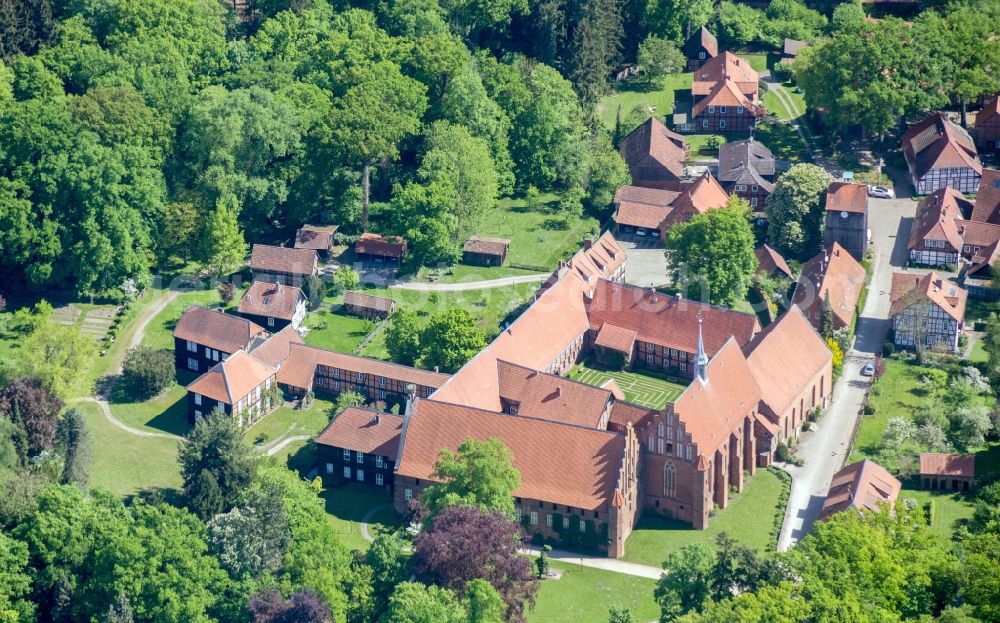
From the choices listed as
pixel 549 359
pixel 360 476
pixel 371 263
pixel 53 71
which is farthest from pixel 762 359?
pixel 53 71

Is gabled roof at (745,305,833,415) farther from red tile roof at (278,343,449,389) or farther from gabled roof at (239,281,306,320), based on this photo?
gabled roof at (239,281,306,320)

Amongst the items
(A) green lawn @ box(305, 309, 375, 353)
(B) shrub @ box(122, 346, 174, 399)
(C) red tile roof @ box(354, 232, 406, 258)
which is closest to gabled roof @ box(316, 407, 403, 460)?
(A) green lawn @ box(305, 309, 375, 353)

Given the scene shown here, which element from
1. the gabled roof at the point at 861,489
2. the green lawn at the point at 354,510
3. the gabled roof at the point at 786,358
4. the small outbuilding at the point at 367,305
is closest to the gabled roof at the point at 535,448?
the green lawn at the point at 354,510

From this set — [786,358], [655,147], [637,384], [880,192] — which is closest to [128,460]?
[637,384]

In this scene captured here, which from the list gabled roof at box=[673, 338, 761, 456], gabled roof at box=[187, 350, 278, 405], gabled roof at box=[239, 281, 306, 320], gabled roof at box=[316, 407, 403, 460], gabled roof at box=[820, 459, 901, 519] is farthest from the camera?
gabled roof at box=[239, 281, 306, 320]

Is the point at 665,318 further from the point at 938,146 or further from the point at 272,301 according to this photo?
the point at 938,146

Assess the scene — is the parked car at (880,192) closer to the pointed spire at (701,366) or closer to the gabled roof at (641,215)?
the gabled roof at (641,215)

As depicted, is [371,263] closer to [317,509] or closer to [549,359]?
[549,359]
